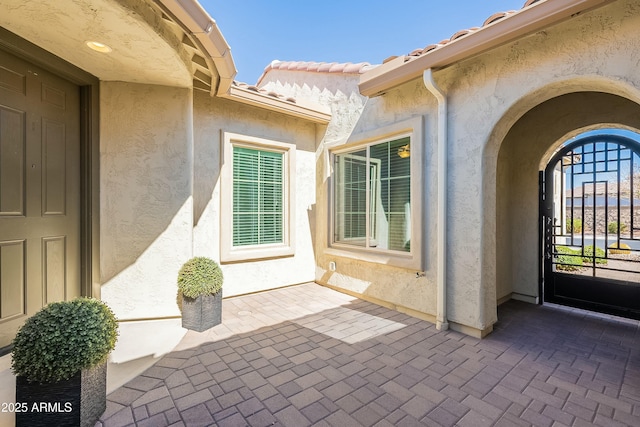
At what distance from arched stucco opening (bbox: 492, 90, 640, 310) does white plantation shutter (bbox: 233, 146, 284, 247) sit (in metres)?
4.38

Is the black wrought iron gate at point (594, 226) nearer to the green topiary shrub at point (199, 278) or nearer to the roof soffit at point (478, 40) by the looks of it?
the roof soffit at point (478, 40)

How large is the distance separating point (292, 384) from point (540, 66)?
183 inches

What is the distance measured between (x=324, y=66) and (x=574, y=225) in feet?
19.9

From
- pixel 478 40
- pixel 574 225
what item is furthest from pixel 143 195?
pixel 574 225

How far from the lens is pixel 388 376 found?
3.10 meters

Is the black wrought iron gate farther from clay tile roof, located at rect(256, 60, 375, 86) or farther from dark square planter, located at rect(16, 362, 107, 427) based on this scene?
dark square planter, located at rect(16, 362, 107, 427)

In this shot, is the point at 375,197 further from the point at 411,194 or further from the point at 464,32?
the point at 464,32

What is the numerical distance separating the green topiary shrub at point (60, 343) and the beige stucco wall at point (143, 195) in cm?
213

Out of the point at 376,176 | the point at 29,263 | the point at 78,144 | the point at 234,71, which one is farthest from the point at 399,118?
the point at 29,263

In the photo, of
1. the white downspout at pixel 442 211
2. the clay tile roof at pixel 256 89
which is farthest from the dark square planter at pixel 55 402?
the clay tile roof at pixel 256 89

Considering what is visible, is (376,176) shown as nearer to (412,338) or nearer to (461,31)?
(461,31)

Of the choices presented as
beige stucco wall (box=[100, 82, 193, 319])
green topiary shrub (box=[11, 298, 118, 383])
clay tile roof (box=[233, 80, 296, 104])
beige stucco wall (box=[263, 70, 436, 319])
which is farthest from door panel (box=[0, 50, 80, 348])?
beige stucco wall (box=[263, 70, 436, 319])

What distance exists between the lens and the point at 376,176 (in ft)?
18.7

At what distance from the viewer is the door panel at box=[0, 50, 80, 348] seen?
11.1 feet
